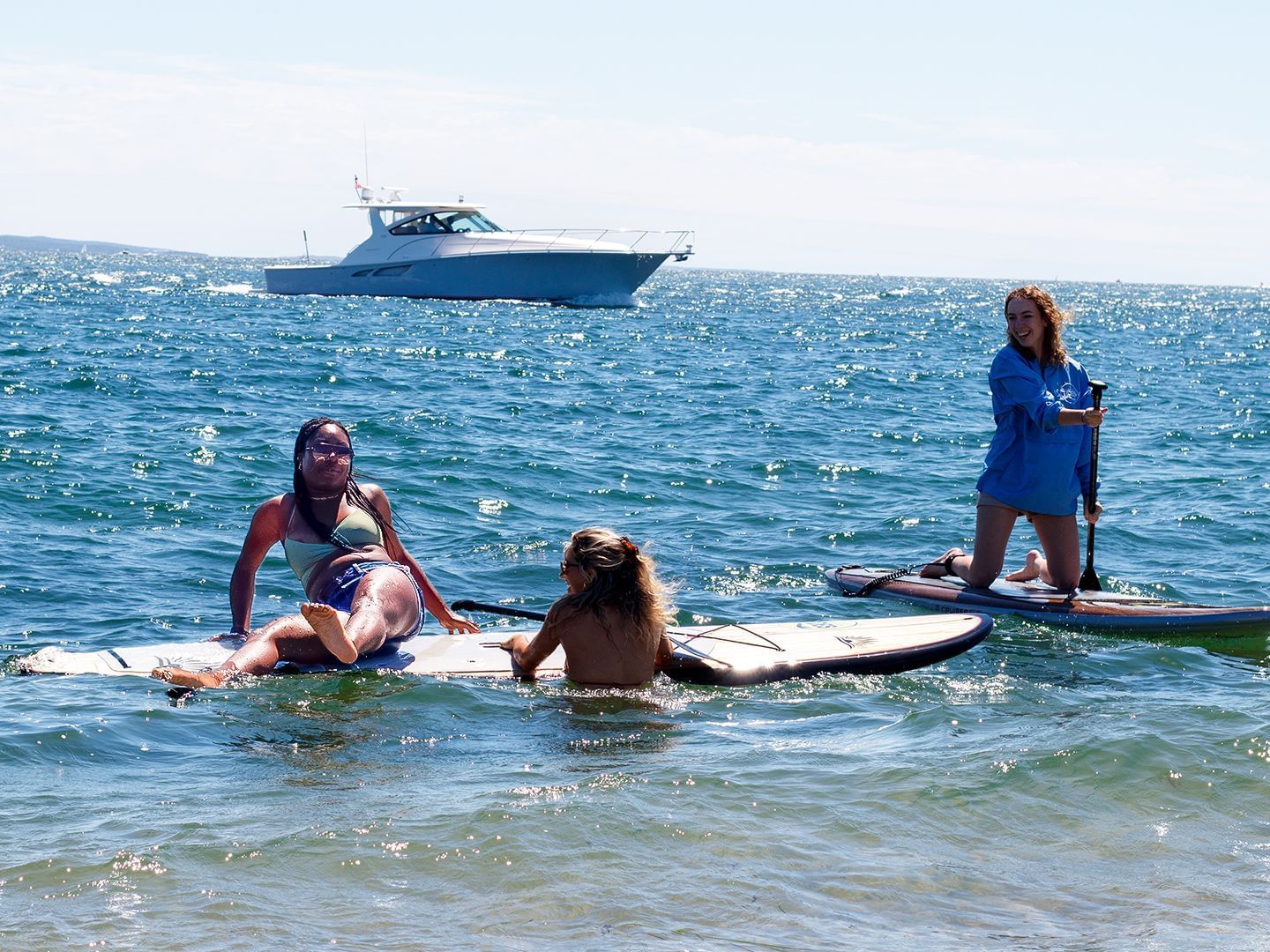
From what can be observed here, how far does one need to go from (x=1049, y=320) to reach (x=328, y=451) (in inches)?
151

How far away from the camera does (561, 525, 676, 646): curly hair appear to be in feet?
19.5

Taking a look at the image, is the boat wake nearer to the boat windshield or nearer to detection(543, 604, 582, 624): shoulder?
the boat windshield

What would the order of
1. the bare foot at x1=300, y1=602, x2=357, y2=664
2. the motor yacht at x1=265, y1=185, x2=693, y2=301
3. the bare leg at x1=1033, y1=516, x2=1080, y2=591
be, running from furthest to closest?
1. the motor yacht at x1=265, y1=185, x2=693, y2=301
2. the bare leg at x1=1033, y1=516, x2=1080, y2=591
3. the bare foot at x1=300, y1=602, x2=357, y2=664

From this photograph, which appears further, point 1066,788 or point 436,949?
point 1066,788

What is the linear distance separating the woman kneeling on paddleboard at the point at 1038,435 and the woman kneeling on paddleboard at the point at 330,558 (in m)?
3.24

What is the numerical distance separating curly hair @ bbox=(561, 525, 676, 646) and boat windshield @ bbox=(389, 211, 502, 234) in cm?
4239

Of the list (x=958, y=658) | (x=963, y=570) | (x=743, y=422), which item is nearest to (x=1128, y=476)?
(x=743, y=422)

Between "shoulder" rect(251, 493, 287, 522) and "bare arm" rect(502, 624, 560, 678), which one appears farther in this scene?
"shoulder" rect(251, 493, 287, 522)

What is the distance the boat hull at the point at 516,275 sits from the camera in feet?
154

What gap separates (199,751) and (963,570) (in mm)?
4779

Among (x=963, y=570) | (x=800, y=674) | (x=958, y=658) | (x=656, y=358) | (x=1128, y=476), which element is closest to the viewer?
(x=800, y=674)

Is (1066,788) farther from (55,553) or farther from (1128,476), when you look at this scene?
(1128,476)

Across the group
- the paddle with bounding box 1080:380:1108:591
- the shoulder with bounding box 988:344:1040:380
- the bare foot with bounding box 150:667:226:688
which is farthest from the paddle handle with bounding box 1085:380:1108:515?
the bare foot with bounding box 150:667:226:688

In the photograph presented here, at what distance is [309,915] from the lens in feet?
13.3
